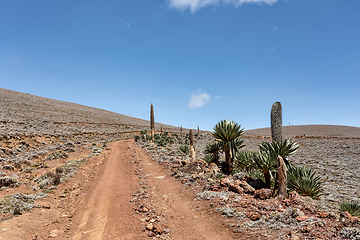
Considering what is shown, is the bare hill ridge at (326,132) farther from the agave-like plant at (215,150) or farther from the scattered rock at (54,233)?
the scattered rock at (54,233)

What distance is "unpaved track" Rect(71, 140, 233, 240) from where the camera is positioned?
19.2 feet

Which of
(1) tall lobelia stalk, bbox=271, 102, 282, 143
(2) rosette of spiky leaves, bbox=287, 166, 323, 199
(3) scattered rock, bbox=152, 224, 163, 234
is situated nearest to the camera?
(3) scattered rock, bbox=152, 224, 163, 234

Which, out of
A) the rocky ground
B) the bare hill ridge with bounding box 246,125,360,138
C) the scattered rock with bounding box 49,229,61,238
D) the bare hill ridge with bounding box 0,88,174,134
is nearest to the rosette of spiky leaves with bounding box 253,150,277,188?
the rocky ground

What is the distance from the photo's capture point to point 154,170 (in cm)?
1413

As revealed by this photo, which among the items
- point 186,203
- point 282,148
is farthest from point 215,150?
point 186,203

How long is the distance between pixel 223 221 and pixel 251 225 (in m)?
0.91

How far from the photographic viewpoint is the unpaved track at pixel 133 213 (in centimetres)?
586

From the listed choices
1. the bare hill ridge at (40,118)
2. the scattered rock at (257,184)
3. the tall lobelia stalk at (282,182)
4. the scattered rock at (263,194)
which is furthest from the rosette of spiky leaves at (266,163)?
the bare hill ridge at (40,118)

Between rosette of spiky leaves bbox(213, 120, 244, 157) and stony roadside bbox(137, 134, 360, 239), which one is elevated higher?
rosette of spiky leaves bbox(213, 120, 244, 157)

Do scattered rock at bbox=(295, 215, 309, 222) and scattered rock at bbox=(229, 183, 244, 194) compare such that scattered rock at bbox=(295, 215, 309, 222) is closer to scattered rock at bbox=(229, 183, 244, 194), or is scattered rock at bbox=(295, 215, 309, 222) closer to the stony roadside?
the stony roadside

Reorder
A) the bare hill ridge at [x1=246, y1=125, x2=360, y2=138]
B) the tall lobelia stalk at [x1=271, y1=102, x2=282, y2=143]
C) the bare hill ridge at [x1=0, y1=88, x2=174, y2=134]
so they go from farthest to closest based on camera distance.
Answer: the bare hill ridge at [x1=246, y1=125, x2=360, y2=138]
the bare hill ridge at [x1=0, y1=88, x2=174, y2=134]
the tall lobelia stalk at [x1=271, y1=102, x2=282, y2=143]

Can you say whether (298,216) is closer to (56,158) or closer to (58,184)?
(58,184)

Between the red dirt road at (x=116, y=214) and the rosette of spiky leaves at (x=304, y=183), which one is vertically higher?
the rosette of spiky leaves at (x=304, y=183)

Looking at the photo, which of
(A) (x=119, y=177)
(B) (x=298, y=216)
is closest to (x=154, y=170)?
(A) (x=119, y=177)
